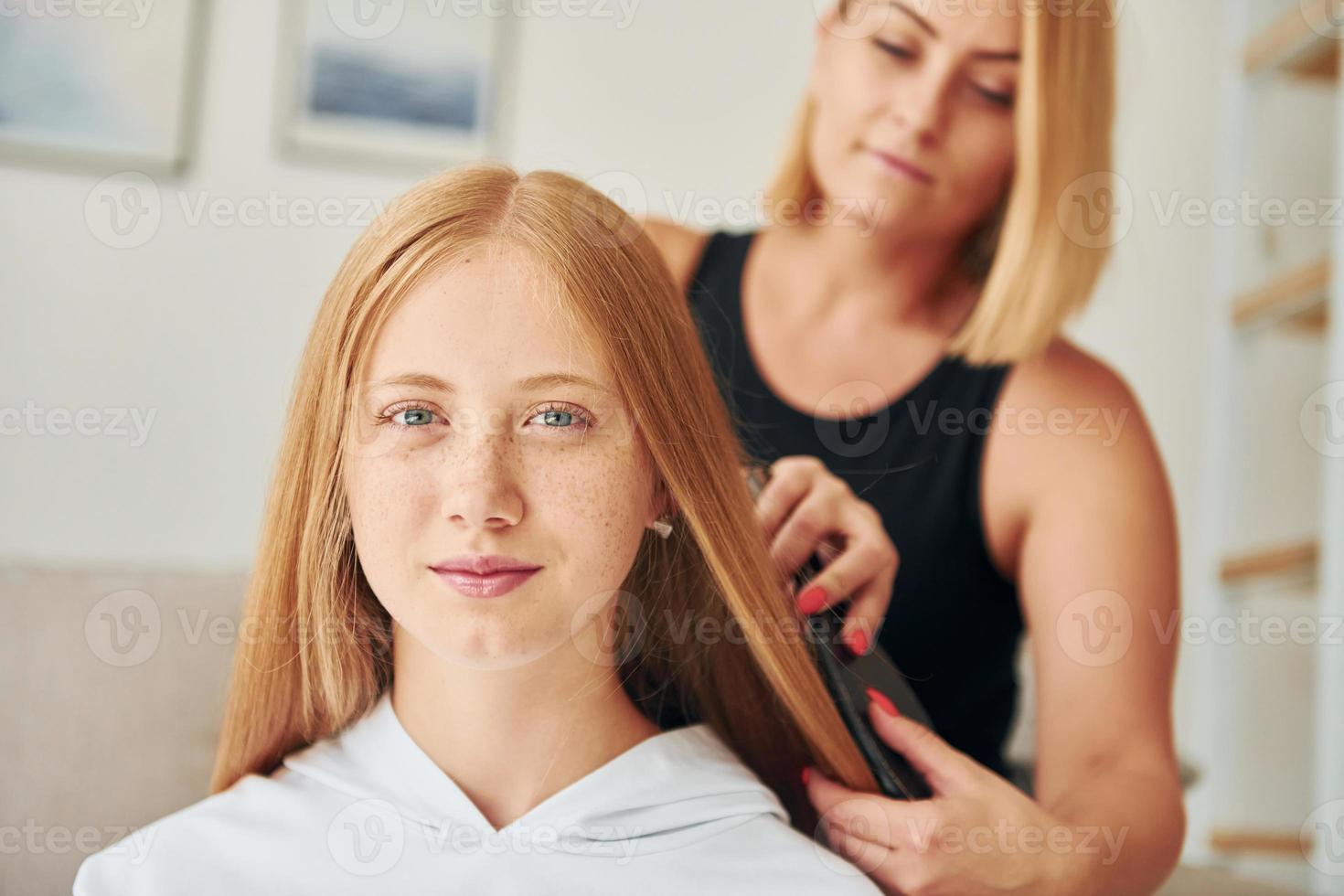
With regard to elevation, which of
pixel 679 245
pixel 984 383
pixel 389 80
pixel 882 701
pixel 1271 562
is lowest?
pixel 1271 562

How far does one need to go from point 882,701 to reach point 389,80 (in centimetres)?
171

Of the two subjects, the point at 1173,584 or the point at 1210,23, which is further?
the point at 1210,23

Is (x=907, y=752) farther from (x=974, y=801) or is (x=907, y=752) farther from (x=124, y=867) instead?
(x=124, y=867)

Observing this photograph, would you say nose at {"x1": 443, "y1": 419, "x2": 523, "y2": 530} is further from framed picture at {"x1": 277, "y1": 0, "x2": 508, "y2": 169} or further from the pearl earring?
framed picture at {"x1": 277, "y1": 0, "x2": 508, "y2": 169}

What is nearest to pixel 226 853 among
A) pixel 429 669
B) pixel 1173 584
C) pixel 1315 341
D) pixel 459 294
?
pixel 429 669

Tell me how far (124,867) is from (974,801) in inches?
22.8

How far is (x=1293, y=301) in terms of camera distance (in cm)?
221

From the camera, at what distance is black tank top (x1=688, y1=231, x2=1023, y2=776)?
4.20 ft

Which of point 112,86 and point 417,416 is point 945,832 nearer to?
point 417,416

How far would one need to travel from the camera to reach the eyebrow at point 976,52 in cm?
122


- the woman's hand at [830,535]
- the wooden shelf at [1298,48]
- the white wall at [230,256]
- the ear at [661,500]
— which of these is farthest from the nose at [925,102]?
the wooden shelf at [1298,48]

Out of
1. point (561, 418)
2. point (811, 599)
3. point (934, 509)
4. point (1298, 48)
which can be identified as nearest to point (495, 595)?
point (561, 418)

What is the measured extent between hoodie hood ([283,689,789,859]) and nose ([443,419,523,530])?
0.20 metres

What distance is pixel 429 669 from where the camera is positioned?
2.93 ft
